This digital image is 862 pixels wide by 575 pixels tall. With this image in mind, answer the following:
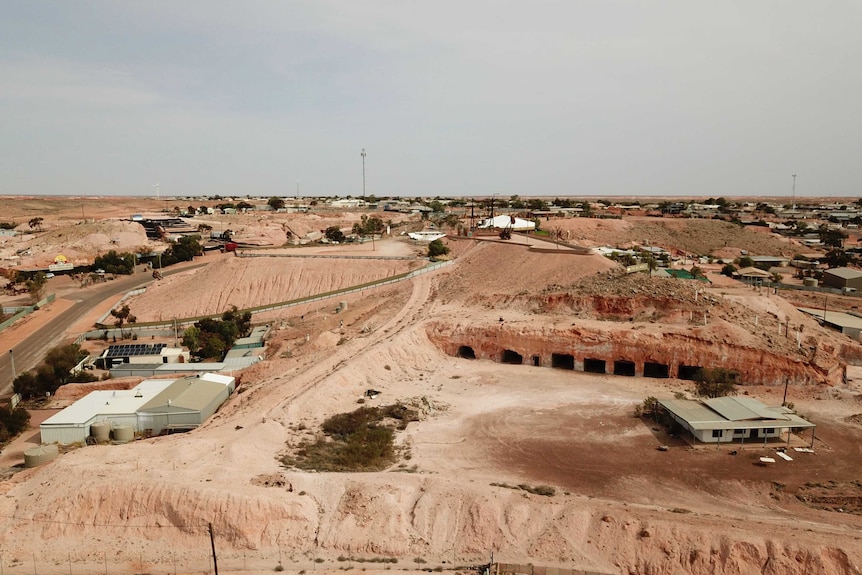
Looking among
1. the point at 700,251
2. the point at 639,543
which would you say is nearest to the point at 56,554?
the point at 639,543

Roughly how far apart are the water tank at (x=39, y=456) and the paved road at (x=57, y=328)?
15.3 meters

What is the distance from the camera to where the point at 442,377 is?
1412 inches

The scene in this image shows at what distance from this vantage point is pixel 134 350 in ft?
132

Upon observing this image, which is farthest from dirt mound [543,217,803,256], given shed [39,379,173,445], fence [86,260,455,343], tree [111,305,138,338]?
shed [39,379,173,445]

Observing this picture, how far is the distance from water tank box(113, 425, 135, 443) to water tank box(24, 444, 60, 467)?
2.92 metres

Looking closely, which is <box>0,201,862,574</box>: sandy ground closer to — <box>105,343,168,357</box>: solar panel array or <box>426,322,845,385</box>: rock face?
<box>426,322,845,385</box>: rock face

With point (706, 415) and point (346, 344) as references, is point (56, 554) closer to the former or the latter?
point (346, 344)

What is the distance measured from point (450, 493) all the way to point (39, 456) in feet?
57.4

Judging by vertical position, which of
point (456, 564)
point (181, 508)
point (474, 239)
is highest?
point (474, 239)

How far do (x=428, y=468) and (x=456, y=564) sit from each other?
5987 mm

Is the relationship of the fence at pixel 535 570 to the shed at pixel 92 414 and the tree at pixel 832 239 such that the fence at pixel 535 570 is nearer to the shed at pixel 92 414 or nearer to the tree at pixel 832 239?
the shed at pixel 92 414

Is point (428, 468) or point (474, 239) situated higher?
point (474, 239)

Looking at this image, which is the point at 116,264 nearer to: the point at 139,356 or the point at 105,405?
the point at 139,356

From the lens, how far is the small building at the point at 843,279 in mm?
56969
